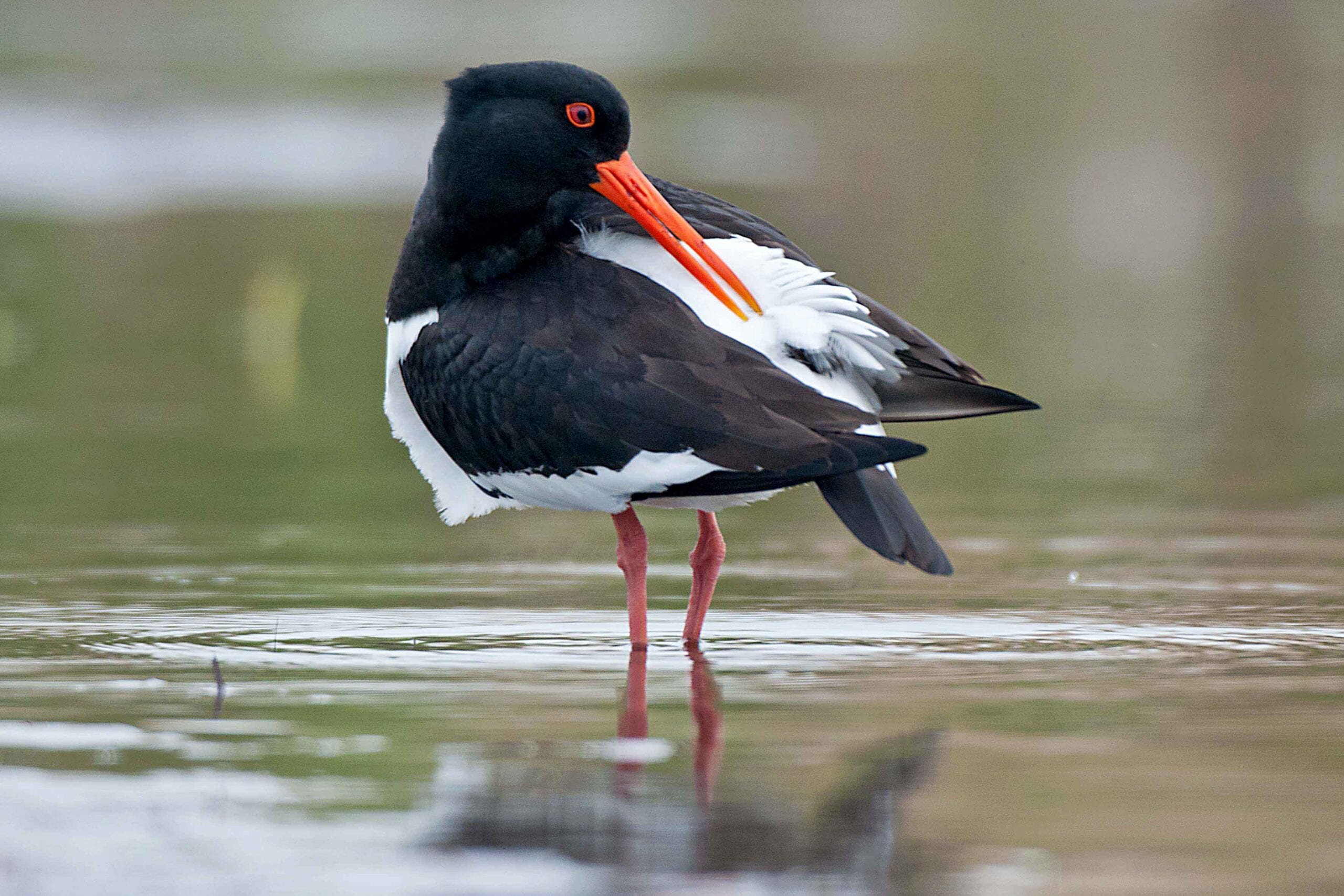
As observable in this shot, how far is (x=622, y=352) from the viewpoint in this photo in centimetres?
557

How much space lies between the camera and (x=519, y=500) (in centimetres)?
609

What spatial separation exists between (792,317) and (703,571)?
0.87 meters

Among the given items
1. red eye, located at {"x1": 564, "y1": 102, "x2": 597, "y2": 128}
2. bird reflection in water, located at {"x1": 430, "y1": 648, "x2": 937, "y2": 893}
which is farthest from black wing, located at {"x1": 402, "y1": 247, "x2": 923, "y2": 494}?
bird reflection in water, located at {"x1": 430, "y1": 648, "x2": 937, "y2": 893}

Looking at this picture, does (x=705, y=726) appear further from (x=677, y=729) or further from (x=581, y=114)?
(x=581, y=114)

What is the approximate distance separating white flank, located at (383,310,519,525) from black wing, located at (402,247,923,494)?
A: 109mm

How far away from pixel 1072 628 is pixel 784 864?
2.31 meters

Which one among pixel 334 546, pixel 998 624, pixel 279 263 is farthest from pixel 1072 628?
pixel 279 263

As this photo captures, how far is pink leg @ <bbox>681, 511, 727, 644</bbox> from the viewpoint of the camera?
19.8 feet

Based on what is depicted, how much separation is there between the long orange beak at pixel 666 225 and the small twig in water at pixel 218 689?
157 centimetres

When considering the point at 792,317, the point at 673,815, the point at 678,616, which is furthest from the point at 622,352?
the point at 673,815

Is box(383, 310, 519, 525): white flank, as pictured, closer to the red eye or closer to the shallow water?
the shallow water

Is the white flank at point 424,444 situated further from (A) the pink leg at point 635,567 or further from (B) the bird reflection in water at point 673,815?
(B) the bird reflection in water at point 673,815

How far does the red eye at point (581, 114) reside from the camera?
612 centimetres

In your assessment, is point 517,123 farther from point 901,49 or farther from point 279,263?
point 901,49
